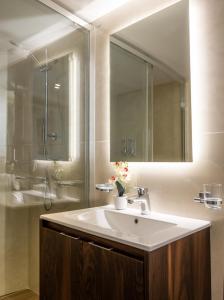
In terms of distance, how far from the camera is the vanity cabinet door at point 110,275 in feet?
3.38

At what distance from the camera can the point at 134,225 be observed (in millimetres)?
1529

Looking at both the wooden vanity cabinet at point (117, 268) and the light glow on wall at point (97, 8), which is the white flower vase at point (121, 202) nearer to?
the wooden vanity cabinet at point (117, 268)

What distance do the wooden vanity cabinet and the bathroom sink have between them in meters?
0.03

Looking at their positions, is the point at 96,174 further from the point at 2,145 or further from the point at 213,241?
the point at 213,241

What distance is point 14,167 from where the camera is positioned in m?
2.07

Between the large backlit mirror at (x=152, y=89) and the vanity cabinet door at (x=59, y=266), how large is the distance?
72 cm

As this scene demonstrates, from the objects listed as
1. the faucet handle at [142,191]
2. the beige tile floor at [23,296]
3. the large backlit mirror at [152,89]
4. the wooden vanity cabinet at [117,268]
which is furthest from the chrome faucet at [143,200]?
the beige tile floor at [23,296]

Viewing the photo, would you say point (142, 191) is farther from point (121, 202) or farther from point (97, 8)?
point (97, 8)

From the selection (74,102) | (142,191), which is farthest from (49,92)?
(142,191)

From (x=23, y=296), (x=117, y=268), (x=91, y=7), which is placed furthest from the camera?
(x=23, y=296)

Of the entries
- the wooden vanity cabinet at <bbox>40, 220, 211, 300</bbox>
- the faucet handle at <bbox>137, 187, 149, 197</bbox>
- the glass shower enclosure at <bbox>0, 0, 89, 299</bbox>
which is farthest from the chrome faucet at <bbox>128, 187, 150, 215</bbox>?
the glass shower enclosure at <bbox>0, 0, 89, 299</bbox>

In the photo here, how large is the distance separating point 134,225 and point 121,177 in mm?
356

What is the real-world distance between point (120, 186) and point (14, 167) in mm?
927

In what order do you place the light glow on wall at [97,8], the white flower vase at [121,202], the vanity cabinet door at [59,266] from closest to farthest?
the vanity cabinet door at [59,266] < the white flower vase at [121,202] < the light glow on wall at [97,8]
